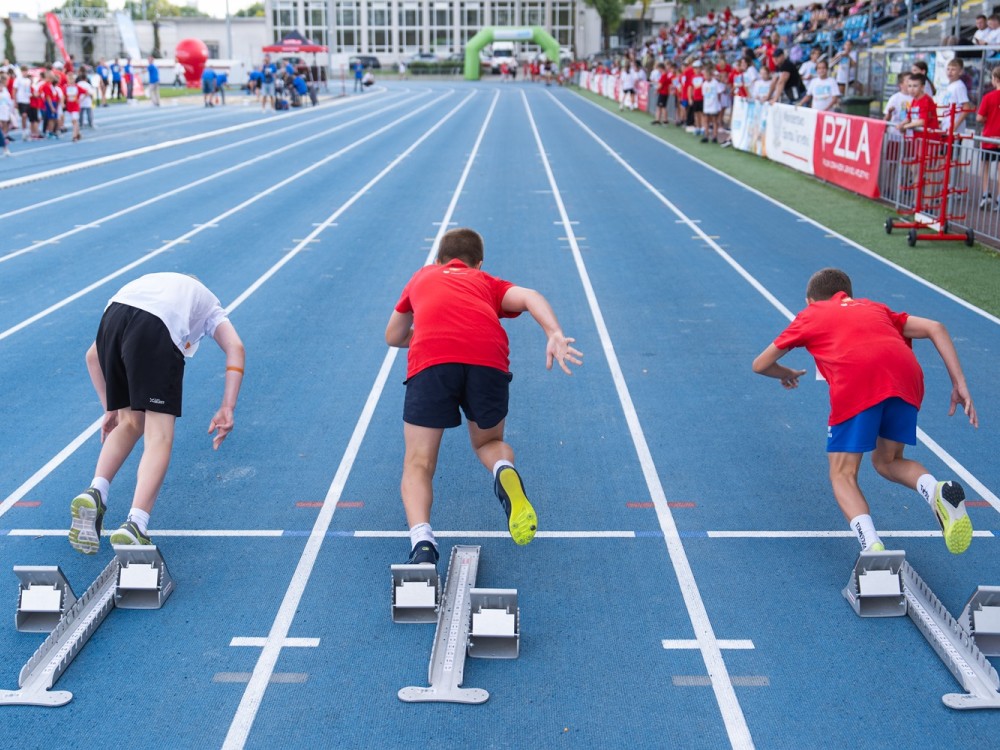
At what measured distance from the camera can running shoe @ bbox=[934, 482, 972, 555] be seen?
470 cm

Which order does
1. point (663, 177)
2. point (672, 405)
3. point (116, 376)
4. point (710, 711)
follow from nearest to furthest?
point (710, 711)
point (116, 376)
point (672, 405)
point (663, 177)

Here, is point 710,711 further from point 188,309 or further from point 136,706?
point 188,309

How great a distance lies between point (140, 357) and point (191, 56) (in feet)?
196

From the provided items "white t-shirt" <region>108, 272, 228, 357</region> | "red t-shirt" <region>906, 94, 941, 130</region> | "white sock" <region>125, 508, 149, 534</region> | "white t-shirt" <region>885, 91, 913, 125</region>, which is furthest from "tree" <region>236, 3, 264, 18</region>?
"white sock" <region>125, 508, 149, 534</region>

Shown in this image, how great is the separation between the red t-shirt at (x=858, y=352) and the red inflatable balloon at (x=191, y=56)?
58998mm

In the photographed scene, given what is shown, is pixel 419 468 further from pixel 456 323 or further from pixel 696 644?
pixel 696 644

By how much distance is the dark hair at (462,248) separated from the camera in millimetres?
5305

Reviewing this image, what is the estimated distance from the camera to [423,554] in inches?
188

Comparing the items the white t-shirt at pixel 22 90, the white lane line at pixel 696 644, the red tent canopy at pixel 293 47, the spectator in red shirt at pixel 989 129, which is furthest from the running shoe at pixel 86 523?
the red tent canopy at pixel 293 47

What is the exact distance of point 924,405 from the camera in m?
7.71

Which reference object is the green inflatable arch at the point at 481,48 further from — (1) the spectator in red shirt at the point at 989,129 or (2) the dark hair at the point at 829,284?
(2) the dark hair at the point at 829,284

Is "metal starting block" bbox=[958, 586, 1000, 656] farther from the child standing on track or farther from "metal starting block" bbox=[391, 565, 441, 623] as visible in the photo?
the child standing on track

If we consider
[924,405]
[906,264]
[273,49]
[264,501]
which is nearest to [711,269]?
[906,264]

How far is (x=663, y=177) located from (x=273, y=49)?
4280 centimetres
